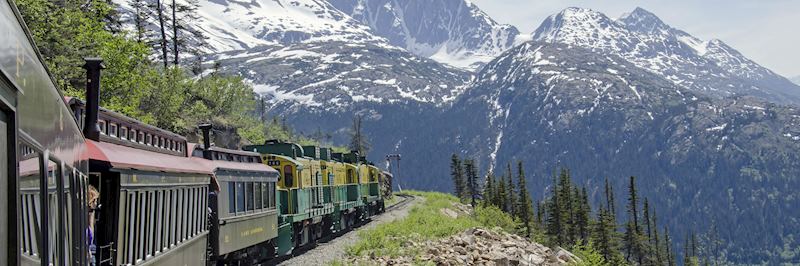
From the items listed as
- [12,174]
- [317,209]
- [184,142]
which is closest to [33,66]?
[12,174]

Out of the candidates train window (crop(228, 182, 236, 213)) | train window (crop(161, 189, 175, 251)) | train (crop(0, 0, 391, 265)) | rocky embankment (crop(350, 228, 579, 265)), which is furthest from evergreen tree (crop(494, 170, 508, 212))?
train window (crop(161, 189, 175, 251))

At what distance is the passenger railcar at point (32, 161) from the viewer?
14.4 ft

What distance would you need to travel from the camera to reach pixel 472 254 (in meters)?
33.0

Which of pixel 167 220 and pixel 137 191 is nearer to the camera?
pixel 137 191

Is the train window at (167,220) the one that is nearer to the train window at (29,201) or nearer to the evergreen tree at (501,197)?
the train window at (29,201)

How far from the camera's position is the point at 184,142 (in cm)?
1955

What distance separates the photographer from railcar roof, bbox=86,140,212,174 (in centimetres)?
1029

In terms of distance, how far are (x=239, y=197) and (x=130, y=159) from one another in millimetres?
12202

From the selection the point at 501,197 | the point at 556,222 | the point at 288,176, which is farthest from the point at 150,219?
the point at 501,197

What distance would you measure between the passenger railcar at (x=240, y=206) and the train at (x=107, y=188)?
0.10ft

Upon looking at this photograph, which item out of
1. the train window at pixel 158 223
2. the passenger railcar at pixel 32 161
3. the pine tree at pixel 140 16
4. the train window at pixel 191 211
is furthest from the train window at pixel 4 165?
the pine tree at pixel 140 16

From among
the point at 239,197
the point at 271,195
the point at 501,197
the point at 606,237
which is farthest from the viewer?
the point at 501,197

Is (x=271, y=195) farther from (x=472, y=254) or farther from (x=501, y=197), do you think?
(x=501, y=197)

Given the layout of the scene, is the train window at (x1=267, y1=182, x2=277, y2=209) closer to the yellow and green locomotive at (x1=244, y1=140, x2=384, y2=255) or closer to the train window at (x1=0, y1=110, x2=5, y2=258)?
the yellow and green locomotive at (x1=244, y1=140, x2=384, y2=255)
